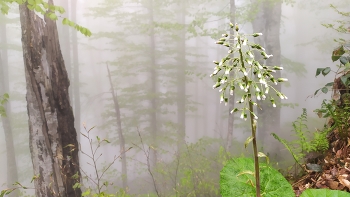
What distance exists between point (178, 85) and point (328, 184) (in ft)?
9.32

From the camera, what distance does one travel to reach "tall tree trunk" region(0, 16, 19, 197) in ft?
13.3

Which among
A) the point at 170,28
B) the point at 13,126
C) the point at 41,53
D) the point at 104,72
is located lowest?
the point at 13,126

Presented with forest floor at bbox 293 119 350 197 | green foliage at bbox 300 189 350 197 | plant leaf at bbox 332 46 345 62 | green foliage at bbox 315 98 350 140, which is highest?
plant leaf at bbox 332 46 345 62

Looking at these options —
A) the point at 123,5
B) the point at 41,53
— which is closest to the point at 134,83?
the point at 123,5

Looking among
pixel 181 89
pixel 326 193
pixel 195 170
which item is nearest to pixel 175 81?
pixel 181 89

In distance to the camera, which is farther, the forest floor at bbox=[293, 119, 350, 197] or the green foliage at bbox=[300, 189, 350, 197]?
the forest floor at bbox=[293, 119, 350, 197]

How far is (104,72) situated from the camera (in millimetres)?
3939

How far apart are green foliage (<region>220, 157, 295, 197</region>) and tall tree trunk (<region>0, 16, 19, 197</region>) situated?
4.11m

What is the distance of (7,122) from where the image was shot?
14.0ft

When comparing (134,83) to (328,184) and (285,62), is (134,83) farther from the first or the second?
(328,184)

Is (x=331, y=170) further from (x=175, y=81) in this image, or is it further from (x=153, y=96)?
(x=153, y=96)

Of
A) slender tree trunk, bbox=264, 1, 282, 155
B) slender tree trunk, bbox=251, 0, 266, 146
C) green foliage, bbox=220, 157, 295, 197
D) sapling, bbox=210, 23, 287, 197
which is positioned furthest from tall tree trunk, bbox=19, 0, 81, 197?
slender tree trunk, bbox=264, 1, 282, 155

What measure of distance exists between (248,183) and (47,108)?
2.55 meters

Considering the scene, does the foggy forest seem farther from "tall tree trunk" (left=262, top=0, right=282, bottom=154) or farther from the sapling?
the sapling
